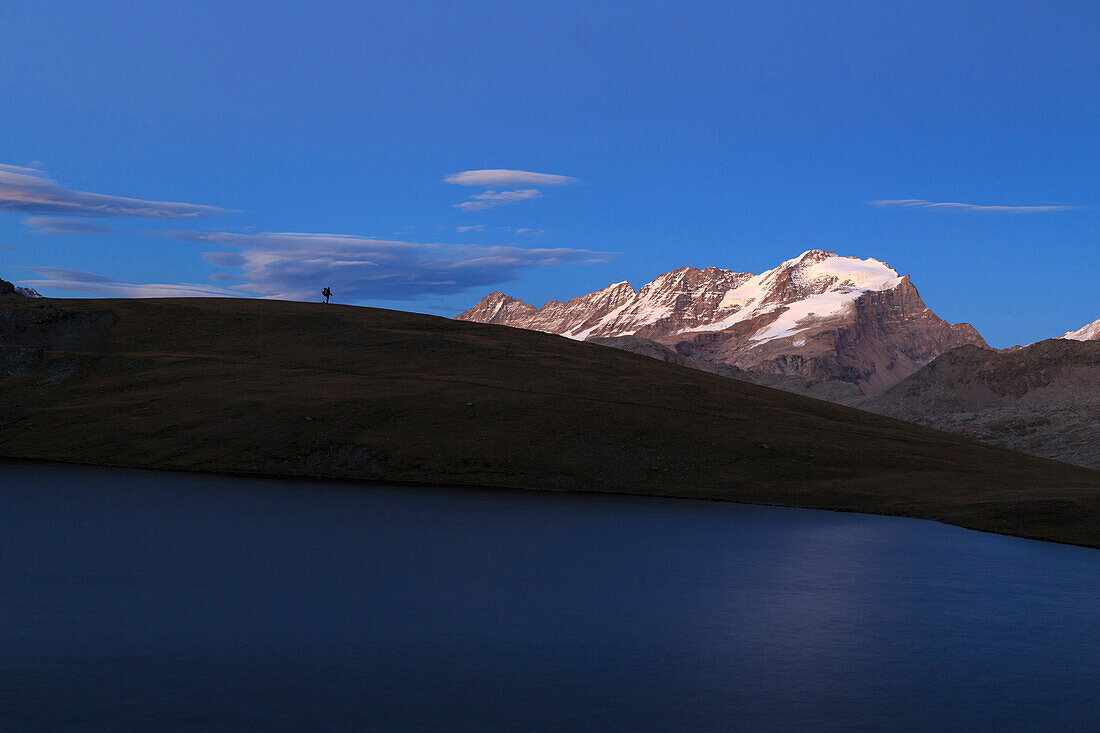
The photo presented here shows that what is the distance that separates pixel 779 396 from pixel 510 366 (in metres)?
41.7

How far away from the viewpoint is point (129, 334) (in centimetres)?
14912

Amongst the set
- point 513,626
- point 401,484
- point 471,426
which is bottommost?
point 513,626

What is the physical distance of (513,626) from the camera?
35.5 m

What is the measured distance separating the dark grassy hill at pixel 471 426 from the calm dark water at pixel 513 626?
90.2ft

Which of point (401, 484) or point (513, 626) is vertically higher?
point (401, 484)

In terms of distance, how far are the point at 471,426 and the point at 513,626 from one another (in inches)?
2740

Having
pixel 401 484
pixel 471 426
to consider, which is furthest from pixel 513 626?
pixel 471 426

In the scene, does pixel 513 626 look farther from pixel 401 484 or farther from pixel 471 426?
pixel 471 426

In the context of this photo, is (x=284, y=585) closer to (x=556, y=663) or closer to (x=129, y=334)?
(x=556, y=663)

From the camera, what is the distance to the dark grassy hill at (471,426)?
9169cm

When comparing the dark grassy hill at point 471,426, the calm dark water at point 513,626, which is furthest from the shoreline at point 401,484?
the calm dark water at point 513,626

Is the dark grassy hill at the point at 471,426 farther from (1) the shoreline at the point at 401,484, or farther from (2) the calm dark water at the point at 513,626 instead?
(2) the calm dark water at the point at 513,626

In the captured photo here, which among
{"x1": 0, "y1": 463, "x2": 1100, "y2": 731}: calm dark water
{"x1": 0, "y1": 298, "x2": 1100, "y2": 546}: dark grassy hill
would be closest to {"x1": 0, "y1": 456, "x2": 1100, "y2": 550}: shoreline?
{"x1": 0, "y1": 298, "x2": 1100, "y2": 546}: dark grassy hill

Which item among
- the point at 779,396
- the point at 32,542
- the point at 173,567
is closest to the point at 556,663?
the point at 173,567
